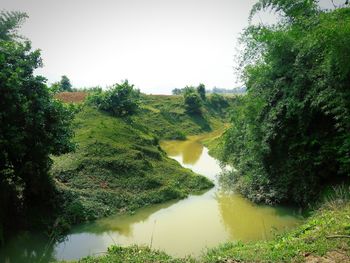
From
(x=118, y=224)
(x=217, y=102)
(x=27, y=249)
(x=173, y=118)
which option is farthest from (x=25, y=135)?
(x=217, y=102)

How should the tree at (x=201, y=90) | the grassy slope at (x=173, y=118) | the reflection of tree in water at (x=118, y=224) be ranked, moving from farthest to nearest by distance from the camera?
1. the tree at (x=201, y=90)
2. the grassy slope at (x=173, y=118)
3. the reflection of tree in water at (x=118, y=224)

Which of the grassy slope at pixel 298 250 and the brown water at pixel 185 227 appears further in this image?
the brown water at pixel 185 227

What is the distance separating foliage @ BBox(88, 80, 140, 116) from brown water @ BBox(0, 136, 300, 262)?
582 inches

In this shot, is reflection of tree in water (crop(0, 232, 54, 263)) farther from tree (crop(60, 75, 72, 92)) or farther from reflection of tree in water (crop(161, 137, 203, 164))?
tree (crop(60, 75, 72, 92))

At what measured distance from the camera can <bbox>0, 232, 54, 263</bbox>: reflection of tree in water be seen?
35.2ft

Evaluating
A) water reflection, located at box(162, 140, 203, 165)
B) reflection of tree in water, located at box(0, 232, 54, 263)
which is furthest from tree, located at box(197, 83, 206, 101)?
reflection of tree in water, located at box(0, 232, 54, 263)

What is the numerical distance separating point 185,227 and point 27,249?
572 centimetres

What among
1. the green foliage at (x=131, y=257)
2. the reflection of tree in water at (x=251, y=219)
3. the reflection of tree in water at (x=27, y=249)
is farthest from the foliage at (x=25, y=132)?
the reflection of tree in water at (x=251, y=219)

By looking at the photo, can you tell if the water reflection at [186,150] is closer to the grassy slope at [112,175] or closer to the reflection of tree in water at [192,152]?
the reflection of tree in water at [192,152]

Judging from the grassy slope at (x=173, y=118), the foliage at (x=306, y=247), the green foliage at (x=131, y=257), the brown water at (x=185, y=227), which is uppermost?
the grassy slope at (x=173, y=118)

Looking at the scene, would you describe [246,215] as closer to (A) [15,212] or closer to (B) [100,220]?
(B) [100,220]

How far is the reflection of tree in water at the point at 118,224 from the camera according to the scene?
1309 centimetres

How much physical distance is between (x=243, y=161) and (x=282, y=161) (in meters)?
2.66

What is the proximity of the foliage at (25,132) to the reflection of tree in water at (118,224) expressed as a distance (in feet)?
6.26
